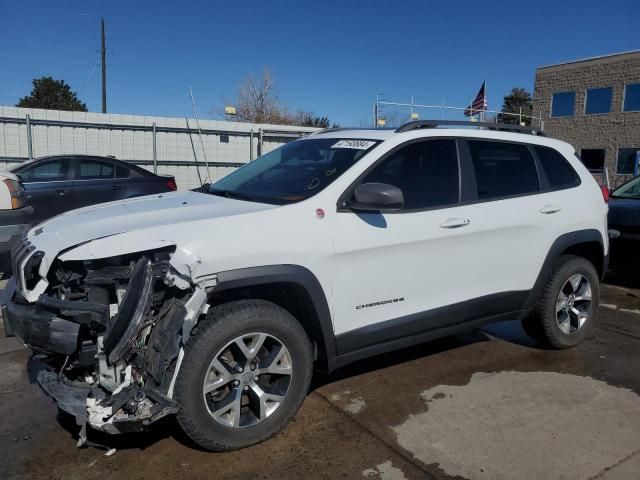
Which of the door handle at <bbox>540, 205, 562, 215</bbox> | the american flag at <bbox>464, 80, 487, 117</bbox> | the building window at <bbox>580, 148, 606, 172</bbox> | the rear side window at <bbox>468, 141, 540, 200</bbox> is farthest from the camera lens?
the building window at <bbox>580, 148, 606, 172</bbox>

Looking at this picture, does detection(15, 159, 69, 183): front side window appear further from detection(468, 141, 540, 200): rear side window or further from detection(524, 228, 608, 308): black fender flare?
detection(524, 228, 608, 308): black fender flare

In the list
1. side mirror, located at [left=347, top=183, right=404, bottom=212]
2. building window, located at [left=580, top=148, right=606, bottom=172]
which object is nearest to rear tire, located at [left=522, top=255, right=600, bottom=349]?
side mirror, located at [left=347, top=183, right=404, bottom=212]

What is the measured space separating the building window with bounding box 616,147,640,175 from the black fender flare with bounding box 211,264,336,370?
99.2 ft

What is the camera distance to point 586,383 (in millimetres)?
4113

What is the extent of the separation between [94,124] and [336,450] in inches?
526

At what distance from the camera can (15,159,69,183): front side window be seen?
920 cm

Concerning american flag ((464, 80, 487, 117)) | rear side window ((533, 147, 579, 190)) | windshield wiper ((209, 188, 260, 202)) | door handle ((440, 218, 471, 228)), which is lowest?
door handle ((440, 218, 471, 228))

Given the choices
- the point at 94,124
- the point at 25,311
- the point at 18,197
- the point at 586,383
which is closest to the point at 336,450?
the point at 25,311

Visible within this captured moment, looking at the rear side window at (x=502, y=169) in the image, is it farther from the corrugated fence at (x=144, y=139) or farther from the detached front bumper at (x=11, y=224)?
the corrugated fence at (x=144, y=139)

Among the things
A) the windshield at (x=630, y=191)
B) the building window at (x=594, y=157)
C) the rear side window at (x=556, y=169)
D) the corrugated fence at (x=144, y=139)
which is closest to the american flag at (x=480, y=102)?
the corrugated fence at (x=144, y=139)

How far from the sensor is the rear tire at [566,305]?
4.50 m

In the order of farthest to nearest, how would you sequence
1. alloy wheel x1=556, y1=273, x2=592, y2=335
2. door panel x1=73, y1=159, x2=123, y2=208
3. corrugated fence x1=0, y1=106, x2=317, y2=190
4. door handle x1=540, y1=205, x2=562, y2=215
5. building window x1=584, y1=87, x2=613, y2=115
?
building window x1=584, y1=87, x2=613, y2=115, corrugated fence x1=0, y1=106, x2=317, y2=190, door panel x1=73, y1=159, x2=123, y2=208, alloy wheel x1=556, y1=273, x2=592, y2=335, door handle x1=540, y1=205, x2=562, y2=215

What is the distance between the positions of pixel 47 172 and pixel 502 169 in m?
8.11

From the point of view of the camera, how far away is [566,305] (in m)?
4.68
